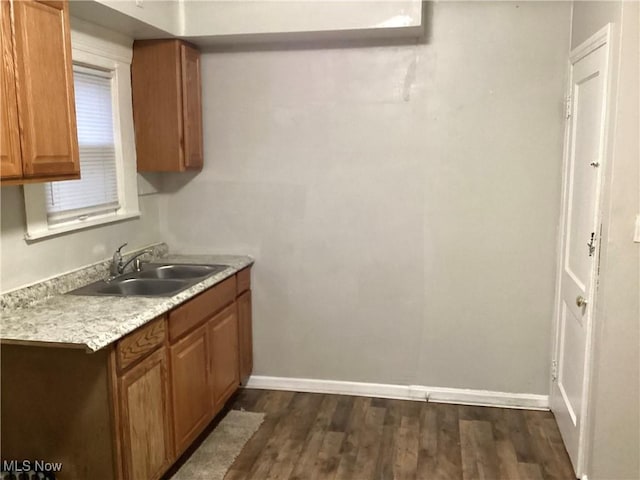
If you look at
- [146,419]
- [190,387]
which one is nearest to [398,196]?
[190,387]

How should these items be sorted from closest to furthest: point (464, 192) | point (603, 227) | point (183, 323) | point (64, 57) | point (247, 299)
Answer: point (64, 57)
point (603, 227)
point (183, 323)
point (464, 192)
point (247, 299)

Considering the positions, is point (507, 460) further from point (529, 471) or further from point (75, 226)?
point (75, 226)

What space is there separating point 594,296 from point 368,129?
1675 millimetres

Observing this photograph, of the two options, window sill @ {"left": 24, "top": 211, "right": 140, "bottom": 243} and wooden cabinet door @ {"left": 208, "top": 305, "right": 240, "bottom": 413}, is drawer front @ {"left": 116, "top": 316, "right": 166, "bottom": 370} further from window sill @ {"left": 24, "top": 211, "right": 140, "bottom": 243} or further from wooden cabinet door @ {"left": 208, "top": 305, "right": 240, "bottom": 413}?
window sill @ {"left": 24, "top": 211, "right": 140, "bottom": 243}

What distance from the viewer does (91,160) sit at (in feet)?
10.6

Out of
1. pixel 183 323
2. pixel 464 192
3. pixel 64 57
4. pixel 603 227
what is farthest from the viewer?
pixel 464 192

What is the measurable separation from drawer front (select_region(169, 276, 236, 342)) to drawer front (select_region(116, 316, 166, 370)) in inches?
4.2

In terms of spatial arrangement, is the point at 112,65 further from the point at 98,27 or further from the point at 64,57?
the point at 64,57

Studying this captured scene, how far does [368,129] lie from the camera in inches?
143

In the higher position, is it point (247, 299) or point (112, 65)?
point (112, 65)

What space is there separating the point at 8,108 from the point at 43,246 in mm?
867

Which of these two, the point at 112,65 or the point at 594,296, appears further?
the point at 112,65

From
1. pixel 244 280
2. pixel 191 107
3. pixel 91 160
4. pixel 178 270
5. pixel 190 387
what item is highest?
pixel 191 107

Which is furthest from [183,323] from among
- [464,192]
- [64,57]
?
[464,192]
